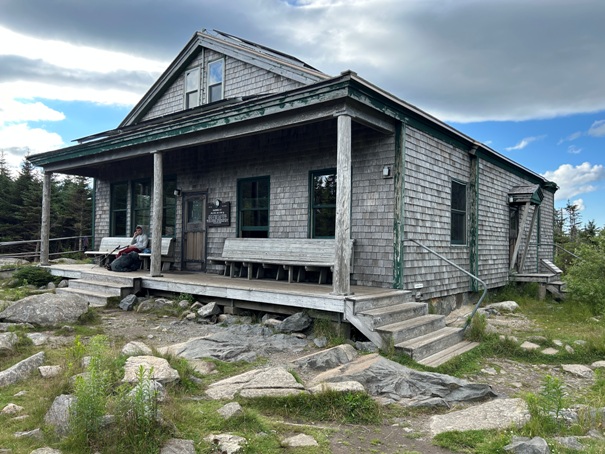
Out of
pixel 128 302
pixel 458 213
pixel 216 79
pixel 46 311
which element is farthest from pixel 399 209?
pixel 216 79

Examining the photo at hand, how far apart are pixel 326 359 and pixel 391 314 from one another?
5.25 ft

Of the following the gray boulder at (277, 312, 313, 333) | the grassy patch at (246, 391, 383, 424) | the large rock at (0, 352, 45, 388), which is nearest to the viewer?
the grassy patch at (246, 391, 383, 424)

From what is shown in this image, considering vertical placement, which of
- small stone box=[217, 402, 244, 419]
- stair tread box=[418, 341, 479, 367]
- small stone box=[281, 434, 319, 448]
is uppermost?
small stone box=[217, 402, 244, 419]

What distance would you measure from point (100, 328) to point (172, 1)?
785 centimetres

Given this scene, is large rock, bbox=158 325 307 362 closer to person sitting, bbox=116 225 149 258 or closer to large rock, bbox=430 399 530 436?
large rock, bbox=430 399 530 436

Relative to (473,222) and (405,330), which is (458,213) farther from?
(405,330)

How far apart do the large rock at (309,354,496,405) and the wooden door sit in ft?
23.1

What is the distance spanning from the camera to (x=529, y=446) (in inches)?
117

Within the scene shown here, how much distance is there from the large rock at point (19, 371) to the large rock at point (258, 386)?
6.13 feet

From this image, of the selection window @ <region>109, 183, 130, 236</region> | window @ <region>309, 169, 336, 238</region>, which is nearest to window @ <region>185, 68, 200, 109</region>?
window @ <region>109, 183, 130, 236</region>

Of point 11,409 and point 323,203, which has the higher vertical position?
point 323,203

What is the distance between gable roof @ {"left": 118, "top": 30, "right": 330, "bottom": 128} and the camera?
10000 millimetres

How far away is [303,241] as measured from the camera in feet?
28.3

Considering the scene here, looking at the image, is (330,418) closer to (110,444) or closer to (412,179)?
(110,444)
